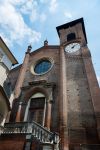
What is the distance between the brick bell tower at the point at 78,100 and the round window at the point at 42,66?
1709 mm

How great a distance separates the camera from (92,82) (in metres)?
14.9

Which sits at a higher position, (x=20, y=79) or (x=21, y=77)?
(x=21, y=77)

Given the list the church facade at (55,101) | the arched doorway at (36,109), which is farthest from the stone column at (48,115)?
the arched doorway at (36,109)

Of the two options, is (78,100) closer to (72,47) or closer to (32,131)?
(32,131)

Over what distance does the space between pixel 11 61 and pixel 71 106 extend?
329 inches

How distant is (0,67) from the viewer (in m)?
16.3

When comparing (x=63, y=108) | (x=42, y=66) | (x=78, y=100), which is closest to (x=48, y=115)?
(x=63, y=108)

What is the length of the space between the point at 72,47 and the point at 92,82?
6506mm

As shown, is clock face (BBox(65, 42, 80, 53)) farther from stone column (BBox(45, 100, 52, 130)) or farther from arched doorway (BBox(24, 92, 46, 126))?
stone column (BBox(45, 100, 52, 130))

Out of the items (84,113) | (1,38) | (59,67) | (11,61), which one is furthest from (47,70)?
(84,113)

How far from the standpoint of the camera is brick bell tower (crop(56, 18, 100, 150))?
1198 cm

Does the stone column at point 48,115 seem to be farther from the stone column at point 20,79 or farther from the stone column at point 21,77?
the stone column at point 21,77

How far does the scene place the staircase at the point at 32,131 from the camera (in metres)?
10.3

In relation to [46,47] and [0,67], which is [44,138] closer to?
[0,67]
